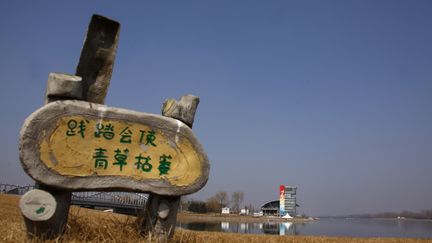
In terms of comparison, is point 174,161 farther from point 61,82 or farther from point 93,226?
point 61,82

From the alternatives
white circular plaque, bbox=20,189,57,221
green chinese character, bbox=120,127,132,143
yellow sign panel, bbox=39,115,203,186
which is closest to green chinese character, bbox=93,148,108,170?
yellow sign panel, bbox=39,115,203,186

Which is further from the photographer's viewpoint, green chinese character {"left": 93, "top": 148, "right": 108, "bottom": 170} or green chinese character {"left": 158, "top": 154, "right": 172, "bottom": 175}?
green chinese character {"left": 158, "top": 154, "right": 172, "bottom": 175}

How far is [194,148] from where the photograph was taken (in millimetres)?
4629

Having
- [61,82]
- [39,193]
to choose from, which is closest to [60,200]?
[39,193]

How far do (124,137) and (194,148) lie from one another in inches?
35.2

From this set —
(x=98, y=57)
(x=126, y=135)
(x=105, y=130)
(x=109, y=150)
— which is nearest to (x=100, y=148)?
(x=109, y=150)

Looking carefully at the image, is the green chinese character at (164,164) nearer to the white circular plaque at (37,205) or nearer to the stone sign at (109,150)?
the stone sign at (109,150)

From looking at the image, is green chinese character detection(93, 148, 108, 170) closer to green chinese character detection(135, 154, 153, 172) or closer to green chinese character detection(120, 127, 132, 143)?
green chinese character detection(120, 127, 132, 143)

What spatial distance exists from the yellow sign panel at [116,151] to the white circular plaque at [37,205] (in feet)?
0.98

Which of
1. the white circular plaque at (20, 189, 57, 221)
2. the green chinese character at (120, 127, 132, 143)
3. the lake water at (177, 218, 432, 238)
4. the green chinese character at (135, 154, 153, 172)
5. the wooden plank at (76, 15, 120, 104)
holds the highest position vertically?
the wooden plank at (76, 15, 120, 104)

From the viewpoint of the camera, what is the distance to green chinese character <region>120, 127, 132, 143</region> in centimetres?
433

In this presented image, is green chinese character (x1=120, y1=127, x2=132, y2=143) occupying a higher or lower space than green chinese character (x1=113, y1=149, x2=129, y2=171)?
higher

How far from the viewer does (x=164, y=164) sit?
4.47m

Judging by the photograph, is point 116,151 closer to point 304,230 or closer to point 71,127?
point 71,127
